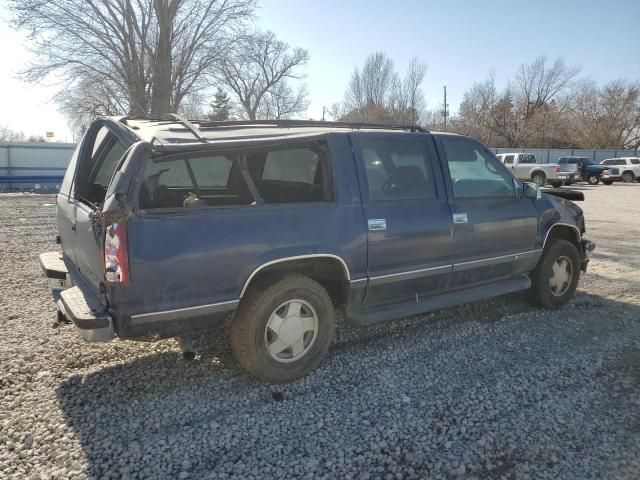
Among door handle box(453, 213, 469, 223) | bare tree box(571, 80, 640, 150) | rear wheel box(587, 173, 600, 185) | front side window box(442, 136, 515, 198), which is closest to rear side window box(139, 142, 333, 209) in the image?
door handle box(453, 213, 469, 223)

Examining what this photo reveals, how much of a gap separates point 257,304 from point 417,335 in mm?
1828

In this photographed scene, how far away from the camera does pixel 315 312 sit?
12.0 feet

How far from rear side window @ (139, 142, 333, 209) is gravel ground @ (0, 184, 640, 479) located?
132 centimetres

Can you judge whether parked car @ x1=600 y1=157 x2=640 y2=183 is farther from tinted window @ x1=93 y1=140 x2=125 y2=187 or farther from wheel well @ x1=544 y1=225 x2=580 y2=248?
tinted window @ x1=93 y1=140 x2=125 y2=187

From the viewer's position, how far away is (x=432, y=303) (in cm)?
431

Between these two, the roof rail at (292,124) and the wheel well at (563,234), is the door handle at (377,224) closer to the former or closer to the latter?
the roof rail at (292,124)

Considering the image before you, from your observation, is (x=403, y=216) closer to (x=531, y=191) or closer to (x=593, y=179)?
(x=531, y=191)

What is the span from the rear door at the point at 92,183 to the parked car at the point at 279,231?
0.05 ft

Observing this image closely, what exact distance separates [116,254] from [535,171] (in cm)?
2906

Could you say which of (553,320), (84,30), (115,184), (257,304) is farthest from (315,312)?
(84,30)

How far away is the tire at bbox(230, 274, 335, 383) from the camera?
3410 millimetres

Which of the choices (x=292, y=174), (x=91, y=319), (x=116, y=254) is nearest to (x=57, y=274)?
→ (x=91, y=319)

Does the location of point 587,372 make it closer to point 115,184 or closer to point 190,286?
point 190,286


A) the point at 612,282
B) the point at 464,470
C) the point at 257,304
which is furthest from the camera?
the point at 612,282
